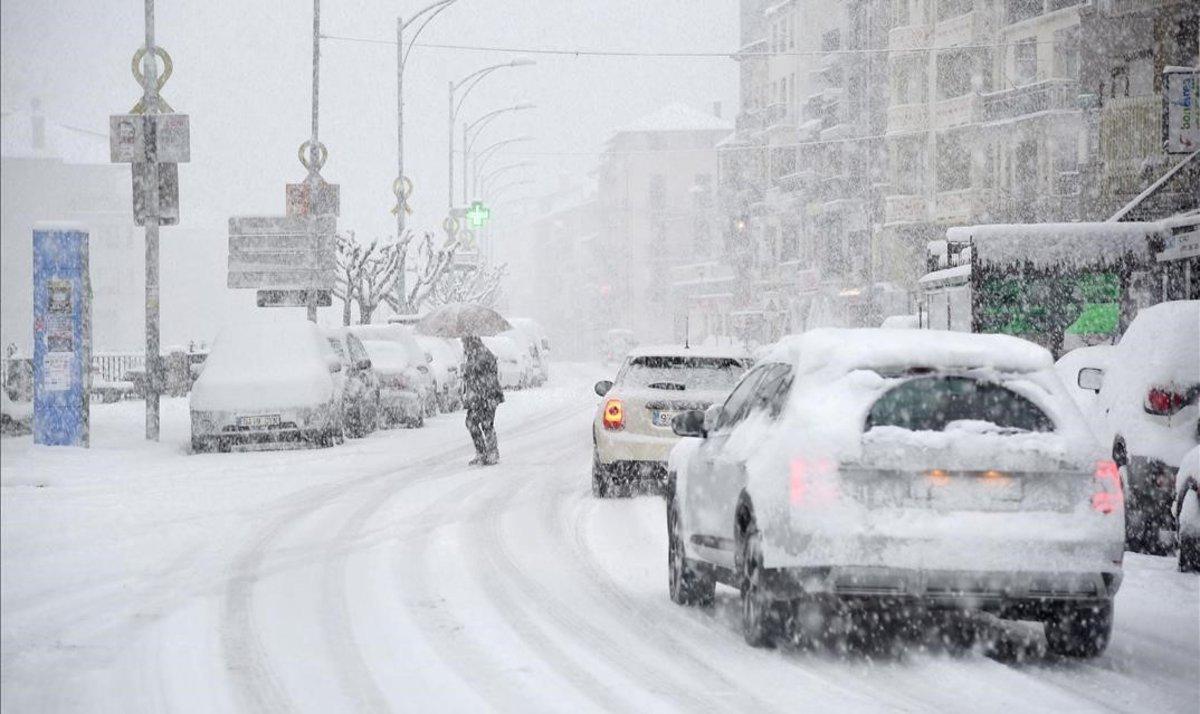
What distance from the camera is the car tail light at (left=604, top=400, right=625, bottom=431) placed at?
17.8m

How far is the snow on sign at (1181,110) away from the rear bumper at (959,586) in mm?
17145

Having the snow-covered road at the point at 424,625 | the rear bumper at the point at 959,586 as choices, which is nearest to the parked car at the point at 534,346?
the snow-covered road at the point at 424,625

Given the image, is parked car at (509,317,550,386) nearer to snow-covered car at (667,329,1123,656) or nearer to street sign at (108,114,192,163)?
street sign at (108,114,192,163)

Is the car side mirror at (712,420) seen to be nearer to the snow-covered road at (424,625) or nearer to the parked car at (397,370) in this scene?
the snow-covered road at (424,625)

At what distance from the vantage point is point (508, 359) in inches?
2055

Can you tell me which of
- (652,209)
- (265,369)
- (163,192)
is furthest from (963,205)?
(652,209)

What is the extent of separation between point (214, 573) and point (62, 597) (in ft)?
4.86

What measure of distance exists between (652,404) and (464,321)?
12.2 m

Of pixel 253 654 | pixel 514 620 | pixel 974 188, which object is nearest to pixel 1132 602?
pixel 514 620

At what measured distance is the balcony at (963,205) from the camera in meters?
58.8

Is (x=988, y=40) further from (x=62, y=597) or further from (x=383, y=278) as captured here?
(x=62, y=597)

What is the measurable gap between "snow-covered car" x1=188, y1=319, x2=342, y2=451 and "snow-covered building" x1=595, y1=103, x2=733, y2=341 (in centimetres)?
10187

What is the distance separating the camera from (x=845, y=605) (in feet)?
27.7

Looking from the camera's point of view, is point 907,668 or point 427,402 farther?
point 427,402
